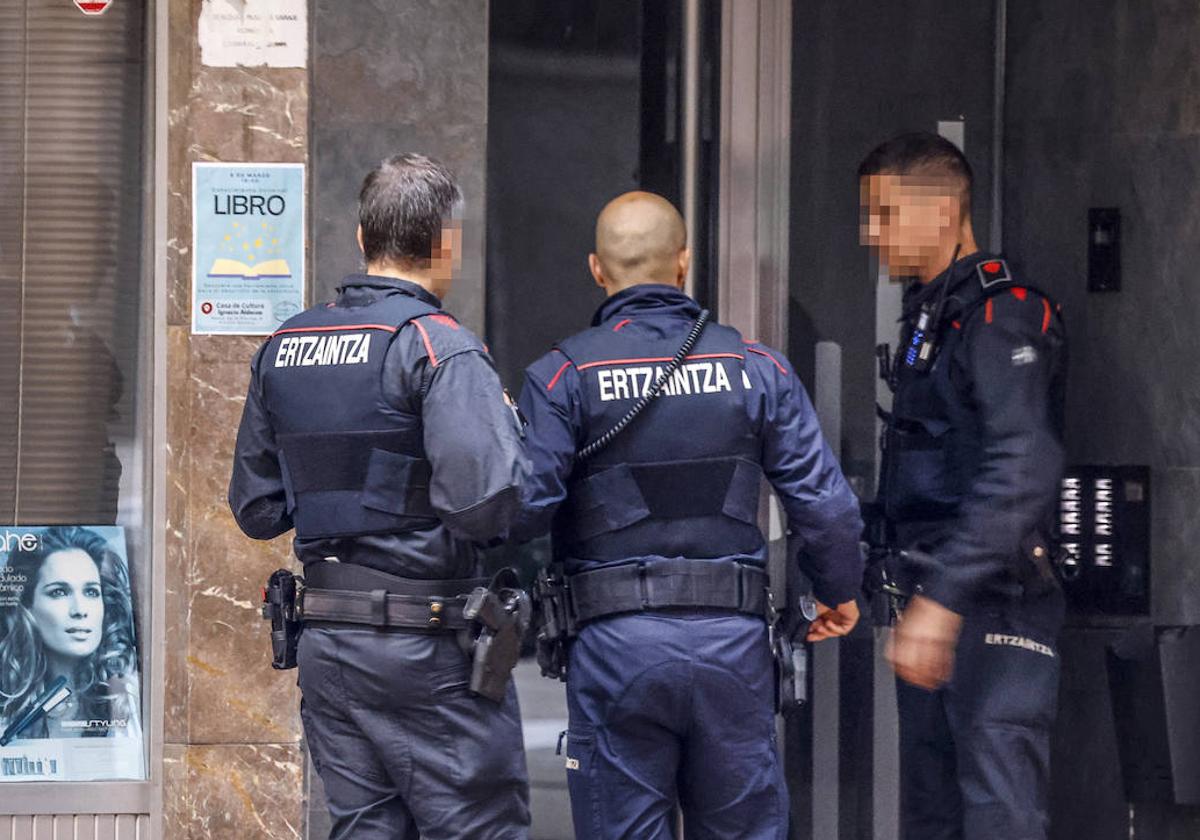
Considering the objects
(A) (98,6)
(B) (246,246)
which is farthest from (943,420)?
(A) (98,6)

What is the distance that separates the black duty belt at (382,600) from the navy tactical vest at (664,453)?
0.38 m

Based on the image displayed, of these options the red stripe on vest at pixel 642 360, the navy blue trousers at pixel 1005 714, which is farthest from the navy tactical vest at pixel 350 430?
the navy blue trousers at pixel 1005 714

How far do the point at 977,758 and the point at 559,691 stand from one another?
52.6 inches

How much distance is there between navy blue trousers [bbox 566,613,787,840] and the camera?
3.85 metres

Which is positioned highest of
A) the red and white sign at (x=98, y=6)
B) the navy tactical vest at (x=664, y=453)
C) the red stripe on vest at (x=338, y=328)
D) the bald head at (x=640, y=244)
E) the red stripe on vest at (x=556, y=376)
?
the red and white sign at (x=98, y=6)

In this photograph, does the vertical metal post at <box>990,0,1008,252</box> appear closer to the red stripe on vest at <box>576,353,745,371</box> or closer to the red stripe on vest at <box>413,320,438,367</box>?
the red stripe on vest at <box>576,353,745,371</box>

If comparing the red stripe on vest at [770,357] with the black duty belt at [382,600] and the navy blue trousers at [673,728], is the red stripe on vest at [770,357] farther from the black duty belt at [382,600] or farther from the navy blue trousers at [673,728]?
the black duty belt at [382,600]

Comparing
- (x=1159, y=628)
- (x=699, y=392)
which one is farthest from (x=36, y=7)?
(x=1159, y=628)

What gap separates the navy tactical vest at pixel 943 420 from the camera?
13.8 feet

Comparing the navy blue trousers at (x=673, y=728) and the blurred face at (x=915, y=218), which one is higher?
the blurred face at (x=915, y=218)

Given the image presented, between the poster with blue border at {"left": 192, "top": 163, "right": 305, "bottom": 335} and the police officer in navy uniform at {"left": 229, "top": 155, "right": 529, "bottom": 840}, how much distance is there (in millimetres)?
1009

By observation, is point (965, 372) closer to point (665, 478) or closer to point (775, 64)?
point (665, 478)

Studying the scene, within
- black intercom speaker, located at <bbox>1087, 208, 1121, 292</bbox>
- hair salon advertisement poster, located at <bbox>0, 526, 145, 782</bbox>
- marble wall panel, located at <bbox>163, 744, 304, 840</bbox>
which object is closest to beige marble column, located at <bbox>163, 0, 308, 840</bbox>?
marble wall panel, located at <bbox>163, 744, 304, 840</bbox>

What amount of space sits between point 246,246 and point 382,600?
60.4 inches
